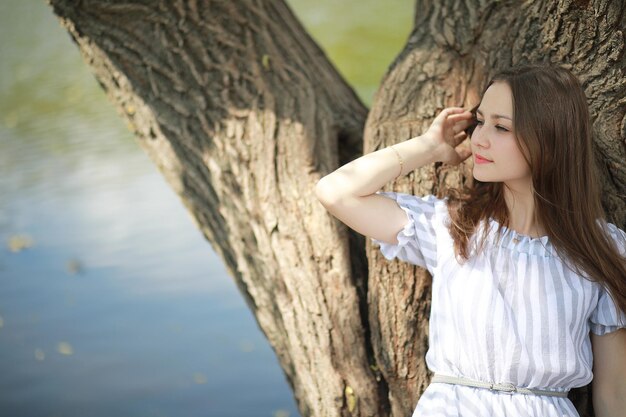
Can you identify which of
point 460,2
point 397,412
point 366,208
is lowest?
point 397,412

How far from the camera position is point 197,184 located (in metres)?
2.72

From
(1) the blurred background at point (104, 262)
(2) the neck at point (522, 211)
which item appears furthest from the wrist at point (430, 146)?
(1) the blurred background at point (104, 262)

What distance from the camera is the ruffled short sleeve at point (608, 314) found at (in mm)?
1996

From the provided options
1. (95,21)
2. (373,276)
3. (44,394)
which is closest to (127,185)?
(44,394)

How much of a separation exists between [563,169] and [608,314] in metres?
0.37

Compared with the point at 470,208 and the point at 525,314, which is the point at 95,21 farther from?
the point at 525,314

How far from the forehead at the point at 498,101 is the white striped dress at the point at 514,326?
0.97 ft

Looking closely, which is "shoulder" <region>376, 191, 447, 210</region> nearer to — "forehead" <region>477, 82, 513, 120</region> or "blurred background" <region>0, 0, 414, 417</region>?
"forehead" <region>477, 82, 513, 120</region>

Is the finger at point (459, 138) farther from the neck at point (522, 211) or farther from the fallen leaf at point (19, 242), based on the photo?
the fallen leaf at point (19, 242)

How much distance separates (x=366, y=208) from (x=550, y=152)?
0.47 metres

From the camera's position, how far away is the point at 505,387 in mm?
1980

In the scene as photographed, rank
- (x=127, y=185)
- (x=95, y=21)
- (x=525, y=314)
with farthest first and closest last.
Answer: (x=127, y=185) → (x=95, y=21) → (x=525, y=314)

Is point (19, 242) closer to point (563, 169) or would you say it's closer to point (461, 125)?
point (461, 125)

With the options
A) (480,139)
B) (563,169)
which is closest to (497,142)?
(480,139)
